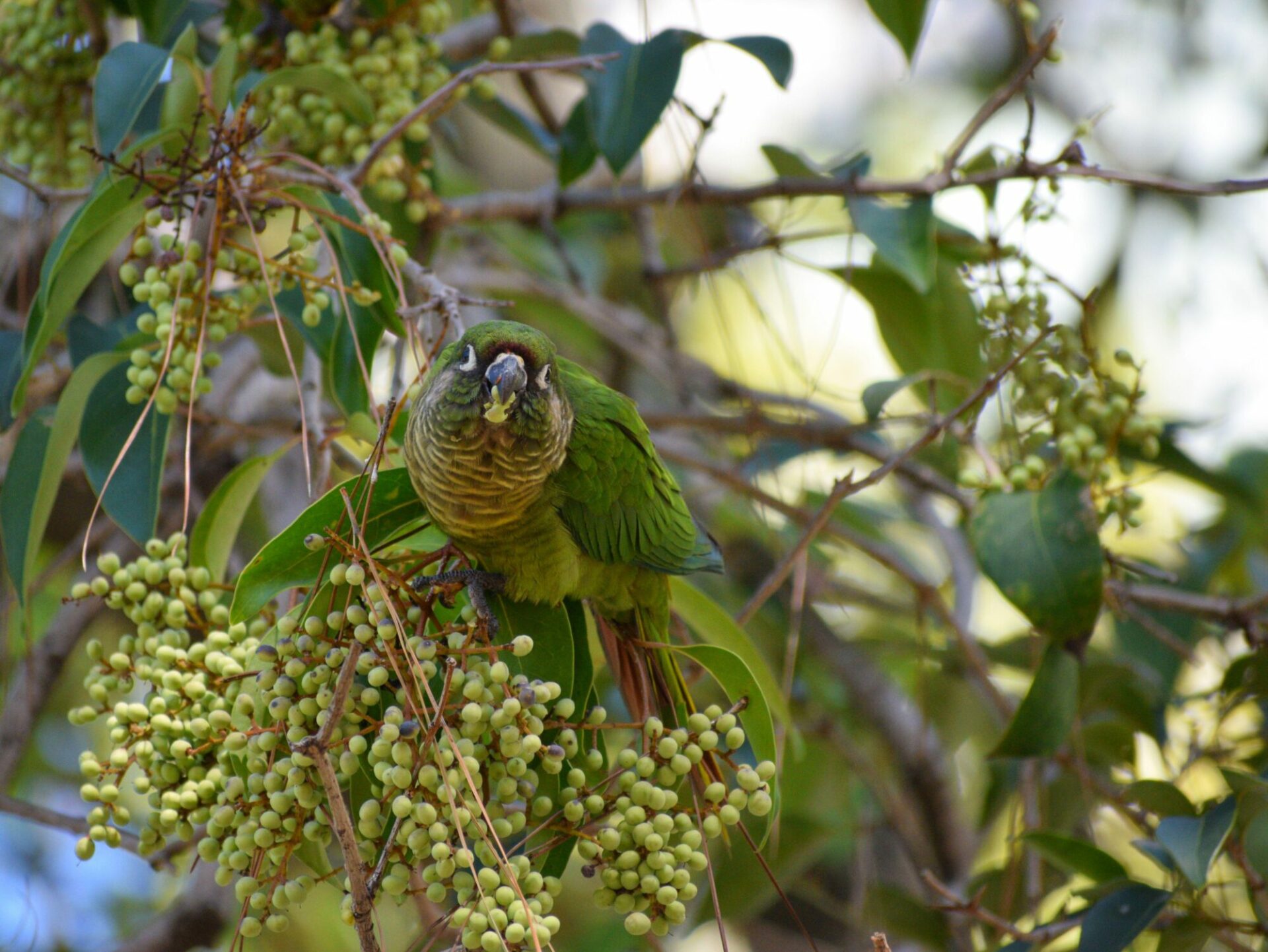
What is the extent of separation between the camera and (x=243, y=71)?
2049 millimetres

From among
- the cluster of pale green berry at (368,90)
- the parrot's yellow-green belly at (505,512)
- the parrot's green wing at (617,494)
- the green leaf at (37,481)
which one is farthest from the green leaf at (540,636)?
the cluster of pale green berry at (368,90)

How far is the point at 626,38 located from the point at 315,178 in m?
0.79

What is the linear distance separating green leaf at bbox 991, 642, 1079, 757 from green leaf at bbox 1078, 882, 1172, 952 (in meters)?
0.22

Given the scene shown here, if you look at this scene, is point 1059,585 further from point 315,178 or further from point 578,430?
point 315,178

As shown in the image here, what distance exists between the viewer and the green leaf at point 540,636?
4.50 ft

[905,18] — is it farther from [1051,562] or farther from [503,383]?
[503,383]

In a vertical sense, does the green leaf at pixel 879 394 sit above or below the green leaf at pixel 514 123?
below

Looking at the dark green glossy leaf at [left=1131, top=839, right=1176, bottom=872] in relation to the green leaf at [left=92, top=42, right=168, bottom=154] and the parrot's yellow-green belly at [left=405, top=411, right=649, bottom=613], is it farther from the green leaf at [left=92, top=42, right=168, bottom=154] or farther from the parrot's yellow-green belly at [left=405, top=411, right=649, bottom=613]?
the green leaf at [left=92, top=42, right=168, bottom=154]

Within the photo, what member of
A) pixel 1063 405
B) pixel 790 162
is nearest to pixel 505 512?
pixel 1063 405

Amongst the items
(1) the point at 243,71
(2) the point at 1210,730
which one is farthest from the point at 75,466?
(2) the point at 1210,730

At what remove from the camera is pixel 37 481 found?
1531 mm

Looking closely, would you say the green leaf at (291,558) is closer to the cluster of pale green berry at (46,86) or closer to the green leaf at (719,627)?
the green leaf at (719,627)

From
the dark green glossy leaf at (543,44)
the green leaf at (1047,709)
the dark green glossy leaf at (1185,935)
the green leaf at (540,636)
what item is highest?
the dark green glossy leaf at (543,44)

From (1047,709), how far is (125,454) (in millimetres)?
1396
